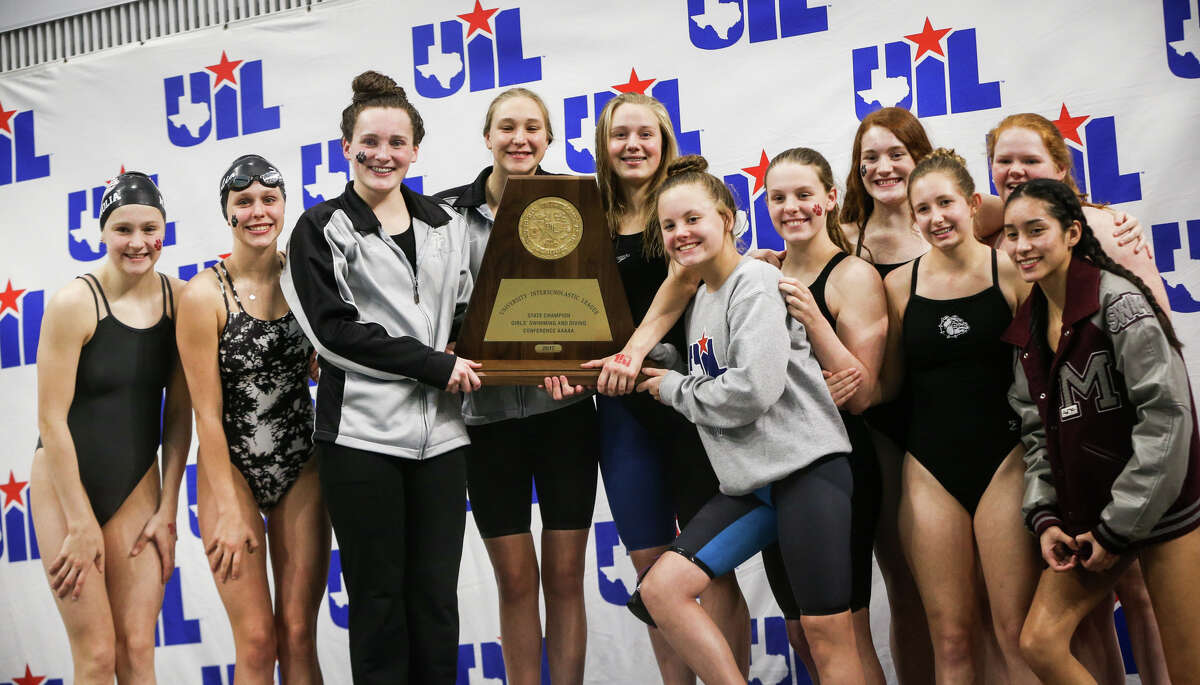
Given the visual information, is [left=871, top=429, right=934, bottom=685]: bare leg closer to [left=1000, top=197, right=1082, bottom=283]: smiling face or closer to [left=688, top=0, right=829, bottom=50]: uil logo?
[left=1000, top=197, right=1082, bottom=283]: smiling face

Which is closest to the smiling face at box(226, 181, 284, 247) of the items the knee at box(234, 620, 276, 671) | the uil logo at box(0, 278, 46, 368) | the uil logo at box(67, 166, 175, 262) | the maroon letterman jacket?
the knee at box(234, 620, 276, 671)

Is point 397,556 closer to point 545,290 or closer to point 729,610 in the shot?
point 545,290

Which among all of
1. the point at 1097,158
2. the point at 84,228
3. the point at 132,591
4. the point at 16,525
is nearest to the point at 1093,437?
the point at 1097,158

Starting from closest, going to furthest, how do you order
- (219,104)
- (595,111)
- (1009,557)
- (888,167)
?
(1009,557), (888,167), (595,111), (219,104)

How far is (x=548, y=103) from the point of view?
458 cm

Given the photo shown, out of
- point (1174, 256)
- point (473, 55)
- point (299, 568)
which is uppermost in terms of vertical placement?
point (473, 55)

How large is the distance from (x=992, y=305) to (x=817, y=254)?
0.51m

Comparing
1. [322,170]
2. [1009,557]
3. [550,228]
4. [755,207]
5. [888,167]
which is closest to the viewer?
[1009,557]

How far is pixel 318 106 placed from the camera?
4.93 m

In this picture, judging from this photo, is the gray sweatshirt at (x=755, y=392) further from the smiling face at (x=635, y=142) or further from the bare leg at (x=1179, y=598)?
the bare leg at (x=1179, y=598)

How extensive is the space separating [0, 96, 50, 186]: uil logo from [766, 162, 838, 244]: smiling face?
4.40m

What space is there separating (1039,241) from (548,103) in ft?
8.79

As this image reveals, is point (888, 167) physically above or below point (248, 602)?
above

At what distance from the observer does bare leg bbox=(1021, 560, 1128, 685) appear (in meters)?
2.43
